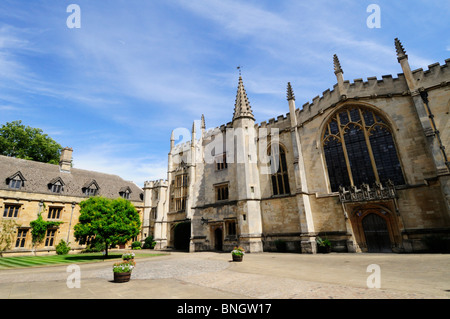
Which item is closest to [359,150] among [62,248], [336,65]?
[336,65]

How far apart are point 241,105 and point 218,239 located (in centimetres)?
1700

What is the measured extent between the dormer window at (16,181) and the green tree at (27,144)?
9.59 m

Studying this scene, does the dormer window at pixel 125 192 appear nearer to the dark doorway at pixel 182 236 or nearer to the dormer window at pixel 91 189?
the dormer window at pixel 91 189

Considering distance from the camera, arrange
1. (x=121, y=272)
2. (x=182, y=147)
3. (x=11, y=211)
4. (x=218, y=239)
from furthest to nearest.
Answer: (x=182, y=147) → (x=11, y=211) → (x=218, y=239) → (x=121, y=272)

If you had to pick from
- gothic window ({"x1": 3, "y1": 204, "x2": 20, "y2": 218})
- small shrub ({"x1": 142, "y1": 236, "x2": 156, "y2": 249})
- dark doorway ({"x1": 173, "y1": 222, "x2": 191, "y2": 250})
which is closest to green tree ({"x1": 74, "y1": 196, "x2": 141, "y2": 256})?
dark doorway ({"x1": 173, "y1": 222, "x2": 191, "y2": 250})

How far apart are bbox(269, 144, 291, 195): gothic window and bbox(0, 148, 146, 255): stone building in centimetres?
2907

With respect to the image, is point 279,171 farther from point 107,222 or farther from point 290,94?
point 107,222

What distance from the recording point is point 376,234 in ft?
57.9

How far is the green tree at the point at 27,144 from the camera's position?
35125mm

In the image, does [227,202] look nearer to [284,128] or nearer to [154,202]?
[284,128]

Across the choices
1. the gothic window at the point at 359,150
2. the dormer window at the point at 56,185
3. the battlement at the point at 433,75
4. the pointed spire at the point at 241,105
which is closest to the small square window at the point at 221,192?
the pointed spire at the point at 241,105
